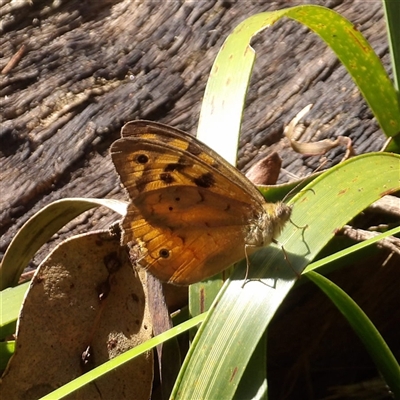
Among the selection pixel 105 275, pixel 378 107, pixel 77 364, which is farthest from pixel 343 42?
pixel 77 364

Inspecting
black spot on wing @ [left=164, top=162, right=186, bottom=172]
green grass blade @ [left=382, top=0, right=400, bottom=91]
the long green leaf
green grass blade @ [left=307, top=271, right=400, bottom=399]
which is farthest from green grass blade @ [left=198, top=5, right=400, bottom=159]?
green grass blade @ [left=307, top=271, right=400, bottom=399]

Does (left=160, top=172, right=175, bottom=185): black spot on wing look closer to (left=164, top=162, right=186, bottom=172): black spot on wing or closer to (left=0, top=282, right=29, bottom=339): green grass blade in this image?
(left=164, top=162, right=186, bottom=172): black spot on wing

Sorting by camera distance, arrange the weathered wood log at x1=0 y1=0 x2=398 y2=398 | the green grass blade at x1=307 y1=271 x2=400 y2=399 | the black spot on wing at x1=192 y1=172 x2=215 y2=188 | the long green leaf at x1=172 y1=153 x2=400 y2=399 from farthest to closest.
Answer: the weathered wood log at x1=0 y1=0 x2=398 y2=398, the black spot on wing at x1=192 y1=172 x2=215 y2=188, the green grass blade at x1=307 y1=271 x2=400 y2=399, the long green leaf at x1=172 y1=153 x2=400 y2=399

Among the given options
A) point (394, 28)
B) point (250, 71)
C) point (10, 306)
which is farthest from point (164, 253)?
point (394, 28)

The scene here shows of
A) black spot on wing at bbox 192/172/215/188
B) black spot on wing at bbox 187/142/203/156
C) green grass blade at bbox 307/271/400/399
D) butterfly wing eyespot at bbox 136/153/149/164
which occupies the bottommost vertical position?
green grass blade at bbox 307/271/400/399

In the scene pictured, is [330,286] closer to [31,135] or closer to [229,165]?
[229,165]

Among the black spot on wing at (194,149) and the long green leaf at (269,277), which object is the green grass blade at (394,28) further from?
the black spot on wing at (194,149)

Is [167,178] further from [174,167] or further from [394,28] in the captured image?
[394,28]

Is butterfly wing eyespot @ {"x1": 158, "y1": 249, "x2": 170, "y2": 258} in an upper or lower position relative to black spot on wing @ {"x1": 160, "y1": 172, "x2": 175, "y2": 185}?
lower
